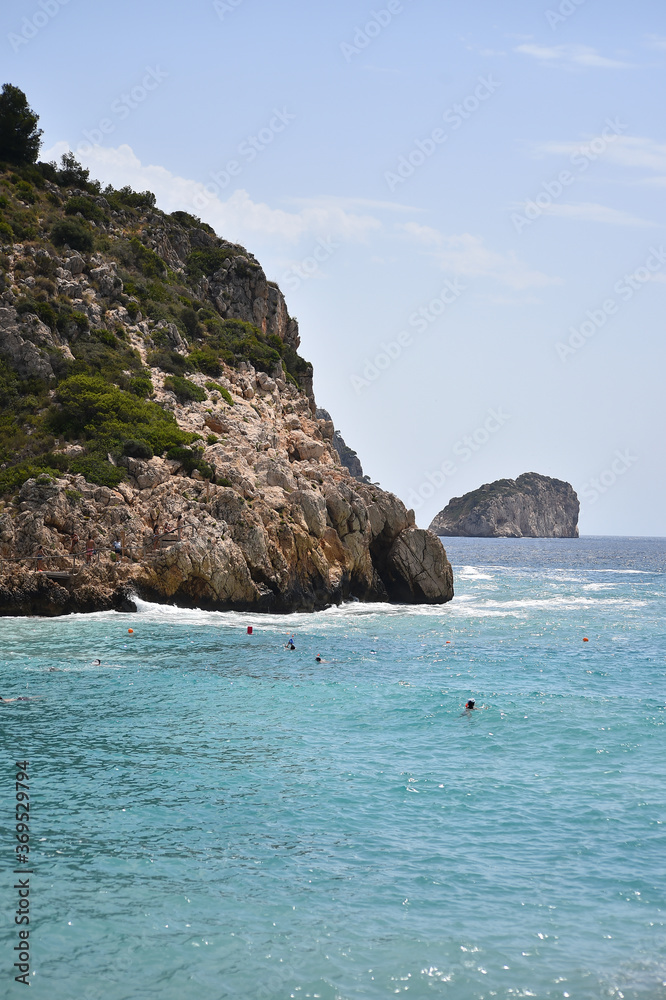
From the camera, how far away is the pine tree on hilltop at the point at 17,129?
67.1m

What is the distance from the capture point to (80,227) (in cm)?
6141

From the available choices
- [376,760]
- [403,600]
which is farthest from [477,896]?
[403,600]

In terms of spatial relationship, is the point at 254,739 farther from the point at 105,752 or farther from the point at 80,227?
the point at 80,227

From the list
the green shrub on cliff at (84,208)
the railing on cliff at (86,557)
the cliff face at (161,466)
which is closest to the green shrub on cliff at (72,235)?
the cliff face at (161,466)

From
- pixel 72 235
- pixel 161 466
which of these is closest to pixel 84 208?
pixel 72 235

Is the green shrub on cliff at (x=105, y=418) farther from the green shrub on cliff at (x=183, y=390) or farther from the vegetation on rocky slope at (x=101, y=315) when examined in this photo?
the green shrub on cliff at (x=183, y=390)

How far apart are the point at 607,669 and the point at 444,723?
11.5 metres

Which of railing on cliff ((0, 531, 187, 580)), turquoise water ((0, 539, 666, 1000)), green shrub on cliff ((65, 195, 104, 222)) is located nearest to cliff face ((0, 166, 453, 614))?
railing on cliff ((0, 531, 187, 580))

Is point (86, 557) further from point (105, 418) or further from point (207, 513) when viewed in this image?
point (105, 418)

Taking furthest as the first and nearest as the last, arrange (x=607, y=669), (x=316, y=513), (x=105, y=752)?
(x=316, y=513)
(x=607, y=669)
(x=105, y=752)

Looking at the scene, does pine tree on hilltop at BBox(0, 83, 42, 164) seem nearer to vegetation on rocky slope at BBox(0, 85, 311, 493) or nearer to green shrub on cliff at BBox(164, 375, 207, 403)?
vegetation on rocky slope at BBox(0, 85, 311, 493)

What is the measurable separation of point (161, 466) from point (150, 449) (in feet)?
4.41

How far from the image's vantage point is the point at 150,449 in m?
46.1

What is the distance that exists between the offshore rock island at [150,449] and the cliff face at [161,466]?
0.37 ft
